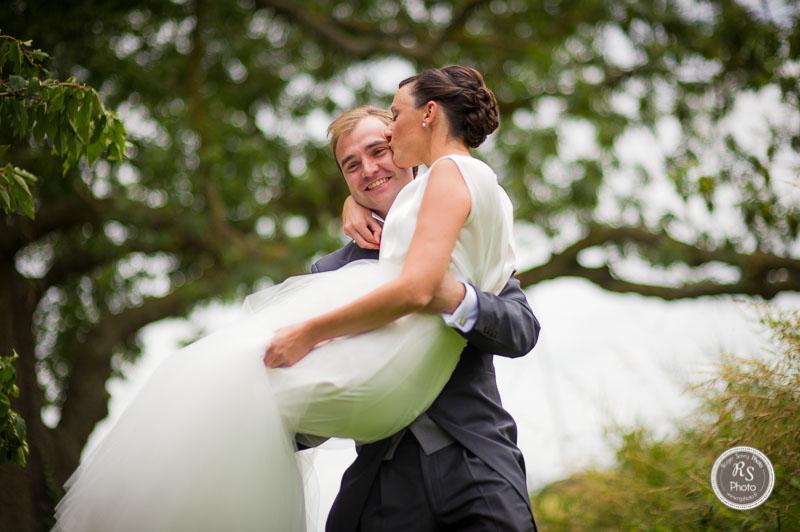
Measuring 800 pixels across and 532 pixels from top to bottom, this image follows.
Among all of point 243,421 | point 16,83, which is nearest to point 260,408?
point 243,421

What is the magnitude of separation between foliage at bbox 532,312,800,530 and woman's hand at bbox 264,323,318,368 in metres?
2.03

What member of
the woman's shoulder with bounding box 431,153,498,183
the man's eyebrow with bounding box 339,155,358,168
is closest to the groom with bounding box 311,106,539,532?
the woman's shoulder with bounding box 431,153,498,183

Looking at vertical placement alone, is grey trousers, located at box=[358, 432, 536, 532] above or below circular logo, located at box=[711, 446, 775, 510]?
above

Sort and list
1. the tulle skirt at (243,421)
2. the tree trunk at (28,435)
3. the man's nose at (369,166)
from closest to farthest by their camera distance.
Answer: the tulle skirt at (243,421)
the man's nose at (369,166)
the tree trunk at (28,435)

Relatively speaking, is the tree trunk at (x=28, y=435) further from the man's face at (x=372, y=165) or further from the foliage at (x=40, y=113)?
the man's face at (x=372, y=165)

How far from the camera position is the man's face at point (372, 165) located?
3031 millimetres

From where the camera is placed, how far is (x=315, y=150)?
8.65m

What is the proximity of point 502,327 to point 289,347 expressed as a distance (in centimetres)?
55

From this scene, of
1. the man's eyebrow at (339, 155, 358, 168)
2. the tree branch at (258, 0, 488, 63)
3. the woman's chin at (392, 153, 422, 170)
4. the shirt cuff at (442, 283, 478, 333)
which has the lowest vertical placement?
the shirt cuff at (442, 283, 478, 333)

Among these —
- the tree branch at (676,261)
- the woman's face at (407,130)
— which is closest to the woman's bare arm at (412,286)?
the woman's face at (407,130)

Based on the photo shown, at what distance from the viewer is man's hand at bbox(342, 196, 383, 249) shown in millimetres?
2920

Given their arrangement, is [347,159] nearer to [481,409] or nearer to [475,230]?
[475,230]

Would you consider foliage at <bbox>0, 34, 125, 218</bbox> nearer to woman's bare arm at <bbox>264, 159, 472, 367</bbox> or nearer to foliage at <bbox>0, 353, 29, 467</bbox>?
foliage at <bbox>0, 353, 29, 467</bbox>

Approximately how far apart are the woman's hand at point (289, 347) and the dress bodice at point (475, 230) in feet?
1.07
